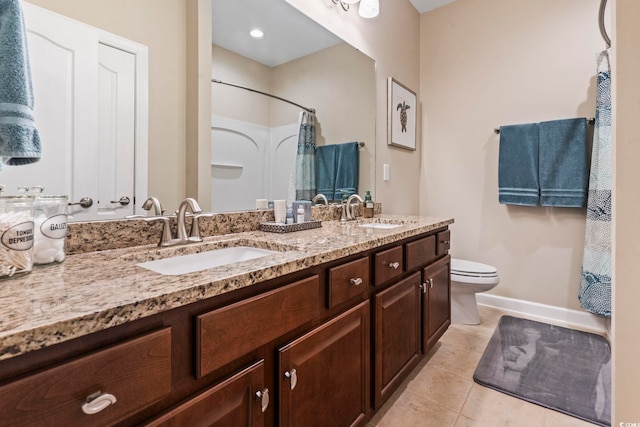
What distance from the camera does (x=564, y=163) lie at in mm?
2289

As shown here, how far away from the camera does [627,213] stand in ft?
2.94

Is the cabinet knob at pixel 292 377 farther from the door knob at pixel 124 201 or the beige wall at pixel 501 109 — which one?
the beige wall at pixel 501 109

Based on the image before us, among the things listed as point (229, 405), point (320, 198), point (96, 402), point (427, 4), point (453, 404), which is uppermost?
point (427, 4)

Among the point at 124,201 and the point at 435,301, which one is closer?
the point at 124,201

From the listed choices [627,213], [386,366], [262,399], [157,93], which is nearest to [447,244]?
[386,366]

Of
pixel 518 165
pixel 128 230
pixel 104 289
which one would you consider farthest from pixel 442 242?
pixel 104 289

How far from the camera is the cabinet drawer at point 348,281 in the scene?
38.9 inches

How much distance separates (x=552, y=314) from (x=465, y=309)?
0.69 meters

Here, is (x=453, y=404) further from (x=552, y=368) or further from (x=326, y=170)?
(x=326, y=170)

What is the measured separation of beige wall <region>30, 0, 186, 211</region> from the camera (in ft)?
3.46

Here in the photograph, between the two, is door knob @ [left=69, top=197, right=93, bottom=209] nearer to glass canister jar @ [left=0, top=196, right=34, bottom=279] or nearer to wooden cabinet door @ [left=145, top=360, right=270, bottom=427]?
glass canister jar @ [left=0, top=196, right=34, bottom=279]

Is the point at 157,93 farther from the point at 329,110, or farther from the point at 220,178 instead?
the point at 329,110

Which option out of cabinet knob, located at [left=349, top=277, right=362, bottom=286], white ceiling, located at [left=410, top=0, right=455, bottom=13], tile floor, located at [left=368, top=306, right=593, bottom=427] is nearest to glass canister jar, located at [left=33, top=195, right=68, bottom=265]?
cabinet knob, located at [left=349, top=277, right=362, bottom=286]

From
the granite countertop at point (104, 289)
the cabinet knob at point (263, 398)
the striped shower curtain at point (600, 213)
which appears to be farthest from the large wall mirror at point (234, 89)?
the striped shower curtain at point (600, 213)
